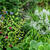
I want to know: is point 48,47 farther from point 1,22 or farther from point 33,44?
point 1,22

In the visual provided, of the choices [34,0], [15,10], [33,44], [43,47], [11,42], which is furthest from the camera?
[34,0]

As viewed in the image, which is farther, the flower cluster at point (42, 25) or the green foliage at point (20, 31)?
the flower cluster at point (42, 25)

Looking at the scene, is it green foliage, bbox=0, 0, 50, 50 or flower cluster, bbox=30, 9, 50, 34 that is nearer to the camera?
green foliage, bbox=0, 0, 50, 50

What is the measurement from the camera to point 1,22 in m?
2.67

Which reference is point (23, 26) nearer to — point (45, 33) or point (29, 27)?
point (29, 27)

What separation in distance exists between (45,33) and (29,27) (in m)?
0.48

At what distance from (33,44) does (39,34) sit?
77 centimetres

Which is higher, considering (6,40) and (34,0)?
(34,0)

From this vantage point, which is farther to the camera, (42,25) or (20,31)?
(42,25)

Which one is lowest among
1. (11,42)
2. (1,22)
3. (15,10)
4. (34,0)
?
(11,42)

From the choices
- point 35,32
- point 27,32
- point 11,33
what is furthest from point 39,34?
point 11,33

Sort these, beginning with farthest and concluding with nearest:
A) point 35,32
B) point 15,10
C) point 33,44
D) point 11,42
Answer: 1. point 15,10
2. point 35,32
3. point 11,42
4. point 33,44

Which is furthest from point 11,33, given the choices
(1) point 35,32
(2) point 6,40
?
(1) point 35,32

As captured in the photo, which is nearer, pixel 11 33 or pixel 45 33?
pixel 11 33
